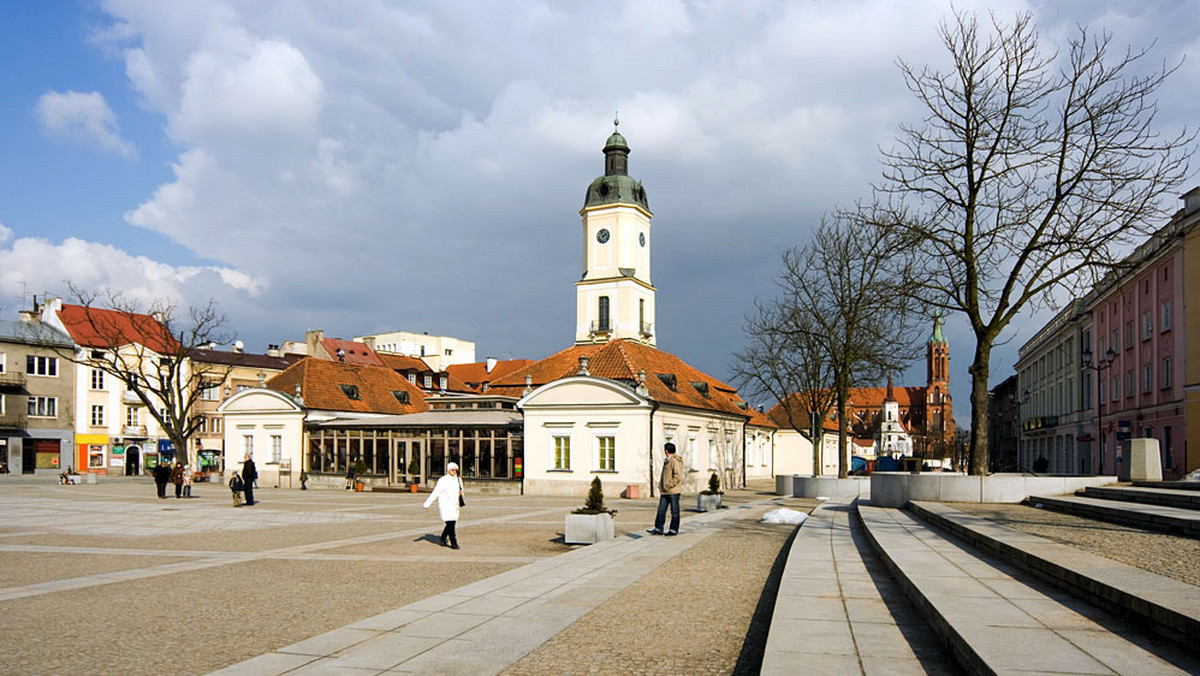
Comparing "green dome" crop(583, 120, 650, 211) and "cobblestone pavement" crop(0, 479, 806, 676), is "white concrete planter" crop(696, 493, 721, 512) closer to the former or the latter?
"cobblestone pavement" crop(0, 479, 806, 676)

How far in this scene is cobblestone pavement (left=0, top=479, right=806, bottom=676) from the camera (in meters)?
8.20

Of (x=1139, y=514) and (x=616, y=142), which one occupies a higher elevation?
(x=616, y=142)

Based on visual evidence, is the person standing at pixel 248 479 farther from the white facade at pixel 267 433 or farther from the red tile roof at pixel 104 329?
the red tile roof at pixel 104 329

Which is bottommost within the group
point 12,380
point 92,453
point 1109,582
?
point 92,453

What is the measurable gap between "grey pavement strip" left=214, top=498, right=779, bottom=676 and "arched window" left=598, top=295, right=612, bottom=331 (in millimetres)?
45411

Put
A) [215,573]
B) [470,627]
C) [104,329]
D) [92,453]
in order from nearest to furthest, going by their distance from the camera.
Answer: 1. [470,627]
2. [215,573]
3. [92,453]
4. [104,329]

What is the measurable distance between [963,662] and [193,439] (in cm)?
7014

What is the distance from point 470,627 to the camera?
8508 mm

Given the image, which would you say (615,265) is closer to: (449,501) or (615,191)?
(615,191)

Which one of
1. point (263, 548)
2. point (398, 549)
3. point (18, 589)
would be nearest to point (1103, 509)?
point (398, 549)

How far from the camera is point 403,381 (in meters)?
54.8

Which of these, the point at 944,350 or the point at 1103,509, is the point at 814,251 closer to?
the point at 1103,509

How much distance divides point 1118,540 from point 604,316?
48406 millimetres

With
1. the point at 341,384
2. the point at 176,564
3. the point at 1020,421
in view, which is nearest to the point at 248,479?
the point at 176,564
